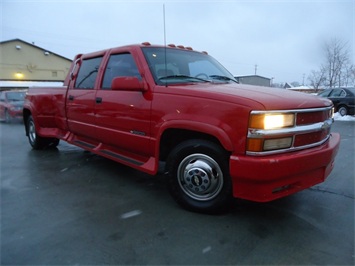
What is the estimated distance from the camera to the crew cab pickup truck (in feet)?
8.52

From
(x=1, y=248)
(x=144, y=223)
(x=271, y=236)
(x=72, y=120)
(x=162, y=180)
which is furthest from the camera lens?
(x=72, y=120)

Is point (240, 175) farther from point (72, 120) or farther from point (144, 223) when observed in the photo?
point (72, 120)

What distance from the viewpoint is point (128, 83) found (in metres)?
3.34

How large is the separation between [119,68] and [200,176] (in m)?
2.01

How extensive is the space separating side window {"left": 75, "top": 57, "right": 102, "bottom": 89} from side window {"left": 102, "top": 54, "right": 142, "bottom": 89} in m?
0.35

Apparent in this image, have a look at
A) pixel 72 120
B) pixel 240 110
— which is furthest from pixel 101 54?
pixel 240 110

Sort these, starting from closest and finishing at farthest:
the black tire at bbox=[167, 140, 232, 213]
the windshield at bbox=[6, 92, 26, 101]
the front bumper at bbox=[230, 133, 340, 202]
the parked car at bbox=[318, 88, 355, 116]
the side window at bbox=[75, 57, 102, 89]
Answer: the front bumper at bbox=[230, 133, 340, 202] < the black tire at bbox=[167, 140, 232, 213] < the side window at bbox=[75, 57, 102, 89] < the windshield at bbox=[6, 92, 26, 101] < the parked car at bbox=[318, 88, 355, 116]

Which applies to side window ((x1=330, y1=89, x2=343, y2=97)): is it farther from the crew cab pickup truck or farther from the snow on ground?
the crew cab pickup truck

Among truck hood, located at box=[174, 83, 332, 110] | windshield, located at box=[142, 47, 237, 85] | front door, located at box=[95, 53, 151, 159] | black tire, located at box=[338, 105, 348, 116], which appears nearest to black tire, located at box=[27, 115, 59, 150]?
front door, located at box=[95, 53, 151, 159]

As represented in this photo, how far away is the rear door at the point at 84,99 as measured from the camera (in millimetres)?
4449

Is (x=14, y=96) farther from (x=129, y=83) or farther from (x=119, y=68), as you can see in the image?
(x=129, y=83)

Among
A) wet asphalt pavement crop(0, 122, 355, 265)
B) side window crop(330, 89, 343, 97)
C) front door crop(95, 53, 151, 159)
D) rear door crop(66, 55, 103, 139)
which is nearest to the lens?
wet asphalt pavement crop(0, 122, 355, 265)

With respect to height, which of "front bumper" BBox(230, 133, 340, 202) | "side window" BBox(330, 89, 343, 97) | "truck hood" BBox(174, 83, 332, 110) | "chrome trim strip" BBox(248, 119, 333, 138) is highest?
"truck hood" BBox(174, 83, 332, 110)

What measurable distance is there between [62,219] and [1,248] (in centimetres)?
61
